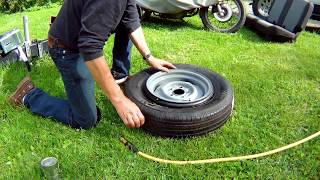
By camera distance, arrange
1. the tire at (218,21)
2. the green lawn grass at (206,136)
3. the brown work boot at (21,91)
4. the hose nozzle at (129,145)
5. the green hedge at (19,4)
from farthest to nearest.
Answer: the green hedge at (19,4)
the tire at (218,21)
the brown work boot at (21,91)
the hose nozzle at (129,145)
the green lawn grass at (206,136)

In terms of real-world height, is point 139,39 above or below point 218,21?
above

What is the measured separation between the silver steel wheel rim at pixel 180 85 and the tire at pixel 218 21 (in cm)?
225

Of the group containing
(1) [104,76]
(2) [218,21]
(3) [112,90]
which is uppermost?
(1) [104,76]

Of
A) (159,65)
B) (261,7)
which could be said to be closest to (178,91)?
(159,65)

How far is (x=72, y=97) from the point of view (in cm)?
332

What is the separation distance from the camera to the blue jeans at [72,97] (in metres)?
3.21

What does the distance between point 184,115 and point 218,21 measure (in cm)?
330

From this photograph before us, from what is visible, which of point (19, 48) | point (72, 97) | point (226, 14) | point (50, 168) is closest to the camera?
point (50, 168)

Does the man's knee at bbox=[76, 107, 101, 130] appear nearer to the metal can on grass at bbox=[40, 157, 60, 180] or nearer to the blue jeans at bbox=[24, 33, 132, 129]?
the blue jeans at bbox=[24, 33, 132, 129]

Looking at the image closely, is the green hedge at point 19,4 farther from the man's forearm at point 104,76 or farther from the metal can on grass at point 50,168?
the metal can on grass at point 50,168

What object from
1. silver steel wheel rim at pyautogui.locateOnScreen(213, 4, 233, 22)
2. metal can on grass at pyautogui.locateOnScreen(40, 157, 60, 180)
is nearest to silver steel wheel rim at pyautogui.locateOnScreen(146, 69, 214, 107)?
metal can on grass at pyautogui.locateOnScreen(40, 157, 60, 180)

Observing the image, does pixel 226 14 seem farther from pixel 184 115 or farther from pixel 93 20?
pixel 93 20

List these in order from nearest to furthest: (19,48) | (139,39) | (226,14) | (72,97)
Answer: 1. (72,97)
2. (139,39)
3. (19,48)
4. (226,14)

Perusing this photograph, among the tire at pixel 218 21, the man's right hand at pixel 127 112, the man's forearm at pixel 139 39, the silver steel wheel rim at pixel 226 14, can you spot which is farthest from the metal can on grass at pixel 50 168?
the silver steel wheel rim at pixel 226 14
